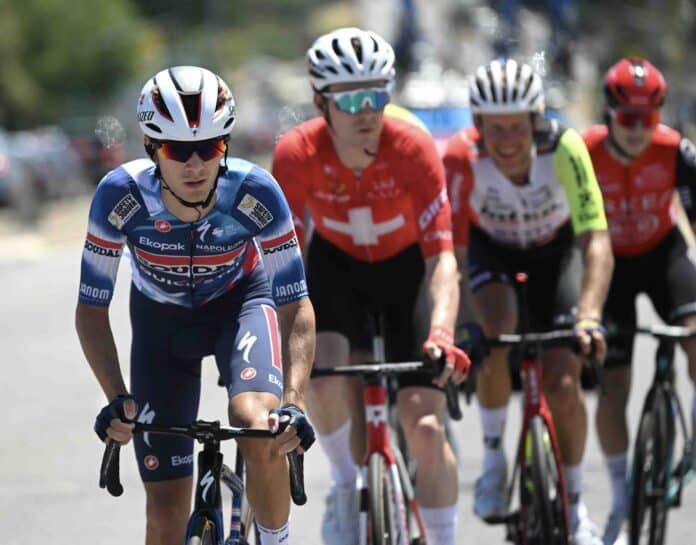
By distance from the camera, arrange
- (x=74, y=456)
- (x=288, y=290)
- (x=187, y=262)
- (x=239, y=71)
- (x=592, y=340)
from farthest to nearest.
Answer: (x=239, y=71)
(x=74, y=456)
(x=592, y=340)
(x=187, y=262)
(x=288, y=290)

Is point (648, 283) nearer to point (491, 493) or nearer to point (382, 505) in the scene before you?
point (491, 493)

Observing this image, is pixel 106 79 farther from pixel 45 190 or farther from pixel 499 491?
pixel 499 491

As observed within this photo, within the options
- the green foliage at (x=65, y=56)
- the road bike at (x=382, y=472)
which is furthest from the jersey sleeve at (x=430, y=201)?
the green foliage at (x=65, y=56)

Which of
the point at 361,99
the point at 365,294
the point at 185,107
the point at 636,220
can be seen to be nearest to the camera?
the point at 185,107

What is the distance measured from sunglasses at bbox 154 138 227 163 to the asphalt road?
2906mm

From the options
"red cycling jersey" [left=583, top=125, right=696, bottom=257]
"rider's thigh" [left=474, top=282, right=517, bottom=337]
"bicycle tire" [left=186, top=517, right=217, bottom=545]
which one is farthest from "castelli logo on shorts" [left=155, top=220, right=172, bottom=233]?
"red cycling jersey" [left=583, top=125, right=696, bottom=257]

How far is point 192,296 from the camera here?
17.9 feet

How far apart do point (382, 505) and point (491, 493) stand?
5.00 ft

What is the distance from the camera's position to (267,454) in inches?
197

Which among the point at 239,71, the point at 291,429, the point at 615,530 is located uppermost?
the point at 239,71

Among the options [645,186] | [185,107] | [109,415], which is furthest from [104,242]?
[645,186]

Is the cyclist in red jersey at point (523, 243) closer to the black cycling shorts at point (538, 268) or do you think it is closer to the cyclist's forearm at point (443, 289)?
the black cycling shorts at point (538, 268)

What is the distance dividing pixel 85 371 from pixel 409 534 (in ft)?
26.1

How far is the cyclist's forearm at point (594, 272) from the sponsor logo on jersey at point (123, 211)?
86.7 inches
